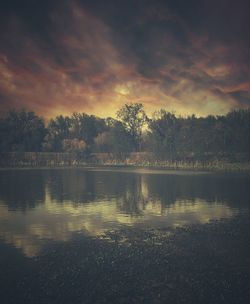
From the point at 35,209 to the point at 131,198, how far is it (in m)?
13.0

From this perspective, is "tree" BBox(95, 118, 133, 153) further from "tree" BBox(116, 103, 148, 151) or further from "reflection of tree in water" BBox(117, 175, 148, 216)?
"reflection of tree in water" BBox(117, 175, 148, 216)

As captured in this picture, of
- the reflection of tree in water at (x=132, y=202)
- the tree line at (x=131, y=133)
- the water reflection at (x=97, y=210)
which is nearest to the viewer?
the water reflection at (x=97, y=210)

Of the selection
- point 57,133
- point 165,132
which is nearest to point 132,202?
point 165,132

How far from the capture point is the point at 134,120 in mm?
162250

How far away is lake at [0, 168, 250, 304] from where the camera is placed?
1455 centimetres

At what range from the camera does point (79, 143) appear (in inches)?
6319

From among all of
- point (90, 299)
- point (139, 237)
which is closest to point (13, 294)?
point (90, 299)

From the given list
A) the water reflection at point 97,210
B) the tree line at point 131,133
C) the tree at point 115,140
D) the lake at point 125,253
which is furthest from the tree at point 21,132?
the lake at point 125,253

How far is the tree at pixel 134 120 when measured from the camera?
6309 inches

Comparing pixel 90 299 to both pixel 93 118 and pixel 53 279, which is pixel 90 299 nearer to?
pixel 53 279

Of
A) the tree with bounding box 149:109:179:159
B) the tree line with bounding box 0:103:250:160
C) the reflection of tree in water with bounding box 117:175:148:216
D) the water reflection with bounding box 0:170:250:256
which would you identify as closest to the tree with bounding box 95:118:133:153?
the tree line with bounding box 0:103:250:160

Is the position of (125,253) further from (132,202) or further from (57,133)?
(57,133)

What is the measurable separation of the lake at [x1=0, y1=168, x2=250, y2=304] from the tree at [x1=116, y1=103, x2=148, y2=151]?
407 ft

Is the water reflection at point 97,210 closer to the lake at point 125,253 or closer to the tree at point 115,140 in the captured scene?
the lake at point 125,253
